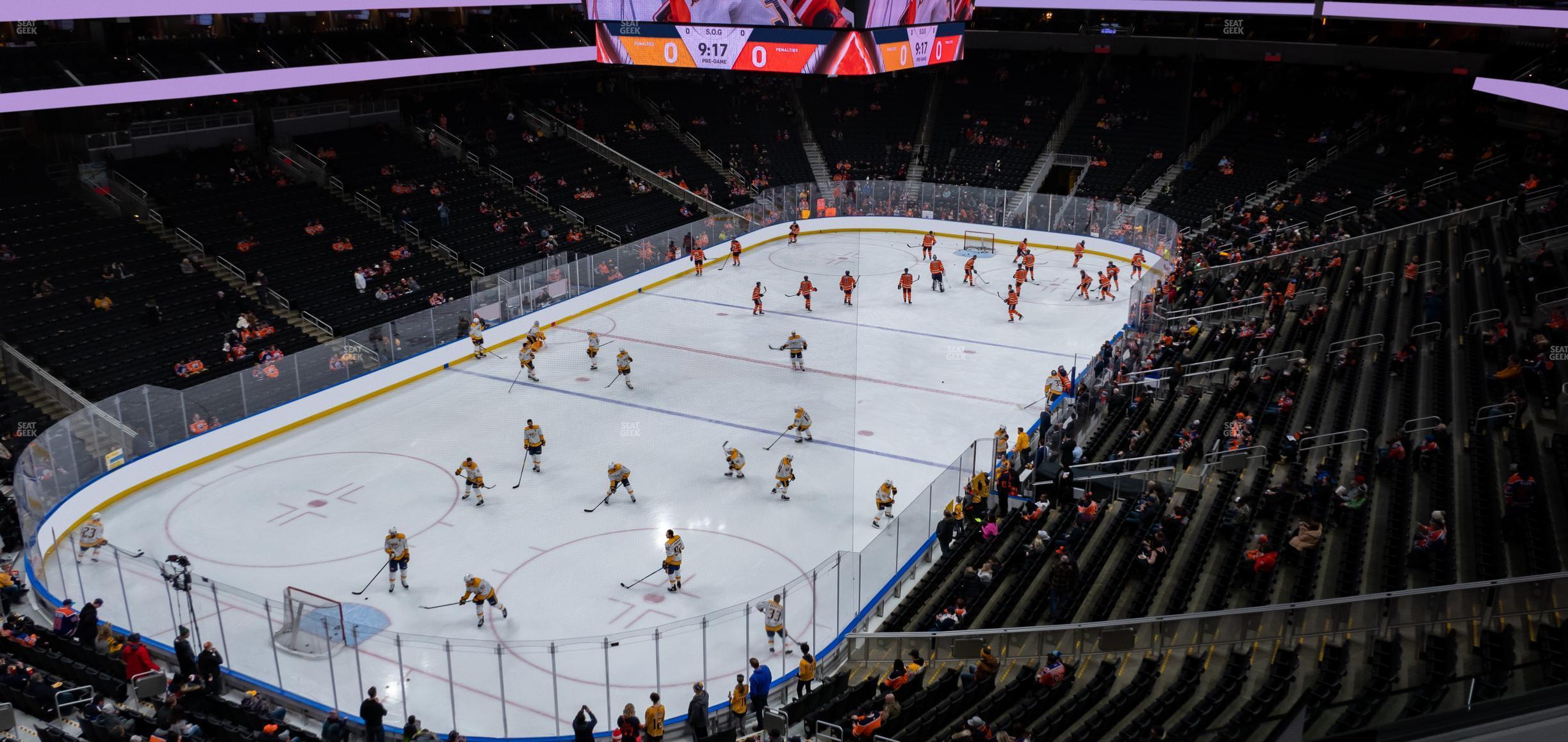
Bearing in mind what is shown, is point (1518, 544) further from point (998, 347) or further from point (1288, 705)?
point (998, 347)

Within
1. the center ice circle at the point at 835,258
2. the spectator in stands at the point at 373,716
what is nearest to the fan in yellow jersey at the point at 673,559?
the spectator in stands at the point at 373,716

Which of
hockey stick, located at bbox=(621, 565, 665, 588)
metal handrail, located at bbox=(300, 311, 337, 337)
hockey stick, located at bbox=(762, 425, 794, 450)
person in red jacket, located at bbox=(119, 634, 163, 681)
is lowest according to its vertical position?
hockey stick, located at bbox=(762, 425, 794, 450)

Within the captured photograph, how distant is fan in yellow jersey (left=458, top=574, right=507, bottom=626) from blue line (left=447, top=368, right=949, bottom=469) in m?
7.64

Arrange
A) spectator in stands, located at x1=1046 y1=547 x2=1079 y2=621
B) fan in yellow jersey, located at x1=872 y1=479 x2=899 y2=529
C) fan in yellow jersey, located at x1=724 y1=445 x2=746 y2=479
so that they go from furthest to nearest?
1. fan in yellow jersey, located at x1=724 y1=445 x2=746 y2=479
2. fan in yellow jersey, located at x1=872 y1=479 x2=899 y2=529
3. spectator in stands, located at x1=1046 y1=547 x2=1079 y2=621

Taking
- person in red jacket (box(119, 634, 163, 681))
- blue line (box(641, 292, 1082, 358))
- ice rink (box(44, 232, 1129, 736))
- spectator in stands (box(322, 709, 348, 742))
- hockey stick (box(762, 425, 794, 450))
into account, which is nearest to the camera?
spectator in stands (box(322, 709, 348, 742))

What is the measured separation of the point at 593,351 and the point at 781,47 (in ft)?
25.8

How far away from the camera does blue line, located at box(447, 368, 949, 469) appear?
773 inches

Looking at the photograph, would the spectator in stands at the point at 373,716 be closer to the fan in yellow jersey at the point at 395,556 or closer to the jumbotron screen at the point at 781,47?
the fan in yellow jersey at the point at 395,556

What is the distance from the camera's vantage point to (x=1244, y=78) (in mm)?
41812

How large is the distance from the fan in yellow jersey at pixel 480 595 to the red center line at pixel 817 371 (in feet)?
36.6

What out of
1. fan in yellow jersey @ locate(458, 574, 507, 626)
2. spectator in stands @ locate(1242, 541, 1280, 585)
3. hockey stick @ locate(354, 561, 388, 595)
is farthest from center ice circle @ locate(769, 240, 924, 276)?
spectator in stands @ locate(1242, 541, 1280, 585)

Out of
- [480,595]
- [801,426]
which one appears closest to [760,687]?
[480,595]

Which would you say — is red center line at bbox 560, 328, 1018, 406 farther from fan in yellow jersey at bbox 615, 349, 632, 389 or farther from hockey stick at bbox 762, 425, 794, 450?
hockey stick at bbox 762, 425, 794, 450

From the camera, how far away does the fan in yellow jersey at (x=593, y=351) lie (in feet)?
80.9
